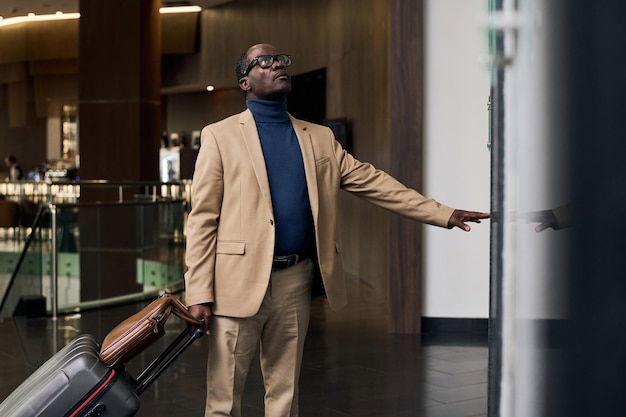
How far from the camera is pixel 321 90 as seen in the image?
1579 centimetres

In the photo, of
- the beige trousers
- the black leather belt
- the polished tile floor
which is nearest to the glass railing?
the polished tile floor

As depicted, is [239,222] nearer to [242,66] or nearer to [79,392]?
[242,66]

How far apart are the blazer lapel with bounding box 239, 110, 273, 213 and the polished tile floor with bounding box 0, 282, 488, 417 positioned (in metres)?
1.89

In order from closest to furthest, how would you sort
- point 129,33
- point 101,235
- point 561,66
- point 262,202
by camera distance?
1. point 561,66
2. point 262,202
3. point 101,235
4. point 129,33

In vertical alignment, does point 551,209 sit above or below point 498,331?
above

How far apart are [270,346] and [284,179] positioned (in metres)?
0.57

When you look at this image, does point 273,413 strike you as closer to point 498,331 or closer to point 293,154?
point 293,154

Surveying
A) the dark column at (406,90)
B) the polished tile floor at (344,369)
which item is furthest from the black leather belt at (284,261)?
the dark column at (406,90)

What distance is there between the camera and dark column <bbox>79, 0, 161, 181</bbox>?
1336cm

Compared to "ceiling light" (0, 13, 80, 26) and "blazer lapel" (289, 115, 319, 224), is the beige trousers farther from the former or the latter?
"ceiling light" (0, 13, 80, 26)

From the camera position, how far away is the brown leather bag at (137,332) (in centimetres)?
253

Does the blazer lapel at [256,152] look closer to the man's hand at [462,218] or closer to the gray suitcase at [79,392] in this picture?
the man's hand at [462,218]

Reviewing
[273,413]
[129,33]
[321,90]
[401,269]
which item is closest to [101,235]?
[401,269]

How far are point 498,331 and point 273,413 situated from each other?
2.21 metres
